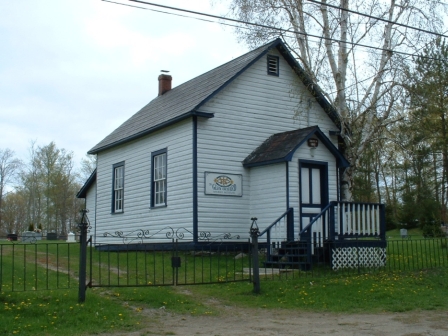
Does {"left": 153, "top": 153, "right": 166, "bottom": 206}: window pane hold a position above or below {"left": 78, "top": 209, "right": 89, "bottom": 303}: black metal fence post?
above

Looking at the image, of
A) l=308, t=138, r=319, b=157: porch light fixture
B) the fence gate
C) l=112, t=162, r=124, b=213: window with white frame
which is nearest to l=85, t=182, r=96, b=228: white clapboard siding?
l=112, t=162, r=124, b=213: window with white frame

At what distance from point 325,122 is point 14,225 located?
5694cm

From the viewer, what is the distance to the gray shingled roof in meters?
19.0

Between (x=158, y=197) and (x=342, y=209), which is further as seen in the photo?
(x=158, y=197)

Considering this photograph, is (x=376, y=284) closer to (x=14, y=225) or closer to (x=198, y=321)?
(x=198, y=321)

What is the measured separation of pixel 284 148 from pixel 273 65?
162 inches

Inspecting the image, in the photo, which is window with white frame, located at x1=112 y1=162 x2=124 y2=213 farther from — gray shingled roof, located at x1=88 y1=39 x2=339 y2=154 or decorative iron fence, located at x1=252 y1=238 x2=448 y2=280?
decorative iron fence, located at x1=252 y1=238 x2=448 y2=280

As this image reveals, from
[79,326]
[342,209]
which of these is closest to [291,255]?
[342,209]

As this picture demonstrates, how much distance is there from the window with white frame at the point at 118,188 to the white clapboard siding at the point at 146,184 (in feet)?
0.91

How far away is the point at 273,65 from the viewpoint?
67.2ft

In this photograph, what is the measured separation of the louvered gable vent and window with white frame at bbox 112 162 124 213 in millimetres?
7047

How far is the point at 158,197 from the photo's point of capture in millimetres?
20125

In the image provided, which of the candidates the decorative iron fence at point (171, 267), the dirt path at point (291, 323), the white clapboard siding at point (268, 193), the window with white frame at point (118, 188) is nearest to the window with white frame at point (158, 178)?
the decorative iron fence at point (171, 267)

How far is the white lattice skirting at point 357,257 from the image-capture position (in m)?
15.5
